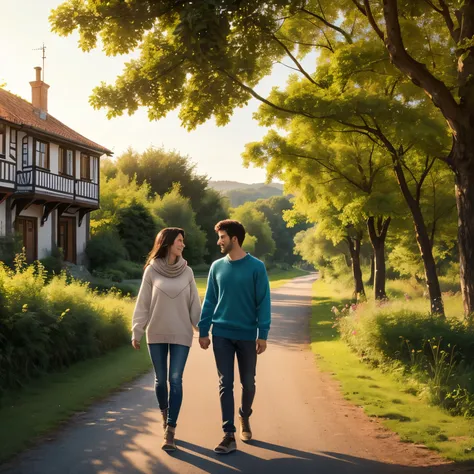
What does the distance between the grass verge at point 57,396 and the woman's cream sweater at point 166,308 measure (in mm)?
1718

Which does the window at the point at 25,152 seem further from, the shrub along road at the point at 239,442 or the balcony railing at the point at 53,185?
the shrub along road at the point at 239,442

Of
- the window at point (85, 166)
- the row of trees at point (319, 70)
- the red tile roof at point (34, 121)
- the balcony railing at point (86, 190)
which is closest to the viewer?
the row of trees at point (319, 70)

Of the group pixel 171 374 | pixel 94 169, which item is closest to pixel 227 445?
pixel 171 374

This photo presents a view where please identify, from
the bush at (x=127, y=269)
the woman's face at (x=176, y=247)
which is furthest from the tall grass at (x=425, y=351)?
the bush at (x=127, y=269)

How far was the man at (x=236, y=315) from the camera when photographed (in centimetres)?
642

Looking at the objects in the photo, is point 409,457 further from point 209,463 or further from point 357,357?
point 357,357

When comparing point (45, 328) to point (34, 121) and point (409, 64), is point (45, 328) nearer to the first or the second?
point (409, 64)

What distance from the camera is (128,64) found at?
43.1 ft

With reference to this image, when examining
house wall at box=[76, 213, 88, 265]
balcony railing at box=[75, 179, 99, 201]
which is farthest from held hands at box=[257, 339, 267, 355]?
house wall at box=[76, 213, 88, 265]

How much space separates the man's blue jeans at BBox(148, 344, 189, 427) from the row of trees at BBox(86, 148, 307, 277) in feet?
72.6

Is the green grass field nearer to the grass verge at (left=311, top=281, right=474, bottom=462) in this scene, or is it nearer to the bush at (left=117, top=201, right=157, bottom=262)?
the grass verge at (left=311, top=281, right=474, bottom=462)

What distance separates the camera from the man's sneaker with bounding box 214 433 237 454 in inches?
239

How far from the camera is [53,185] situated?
105 feet

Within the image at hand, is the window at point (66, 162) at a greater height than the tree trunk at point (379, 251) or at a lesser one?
greater
